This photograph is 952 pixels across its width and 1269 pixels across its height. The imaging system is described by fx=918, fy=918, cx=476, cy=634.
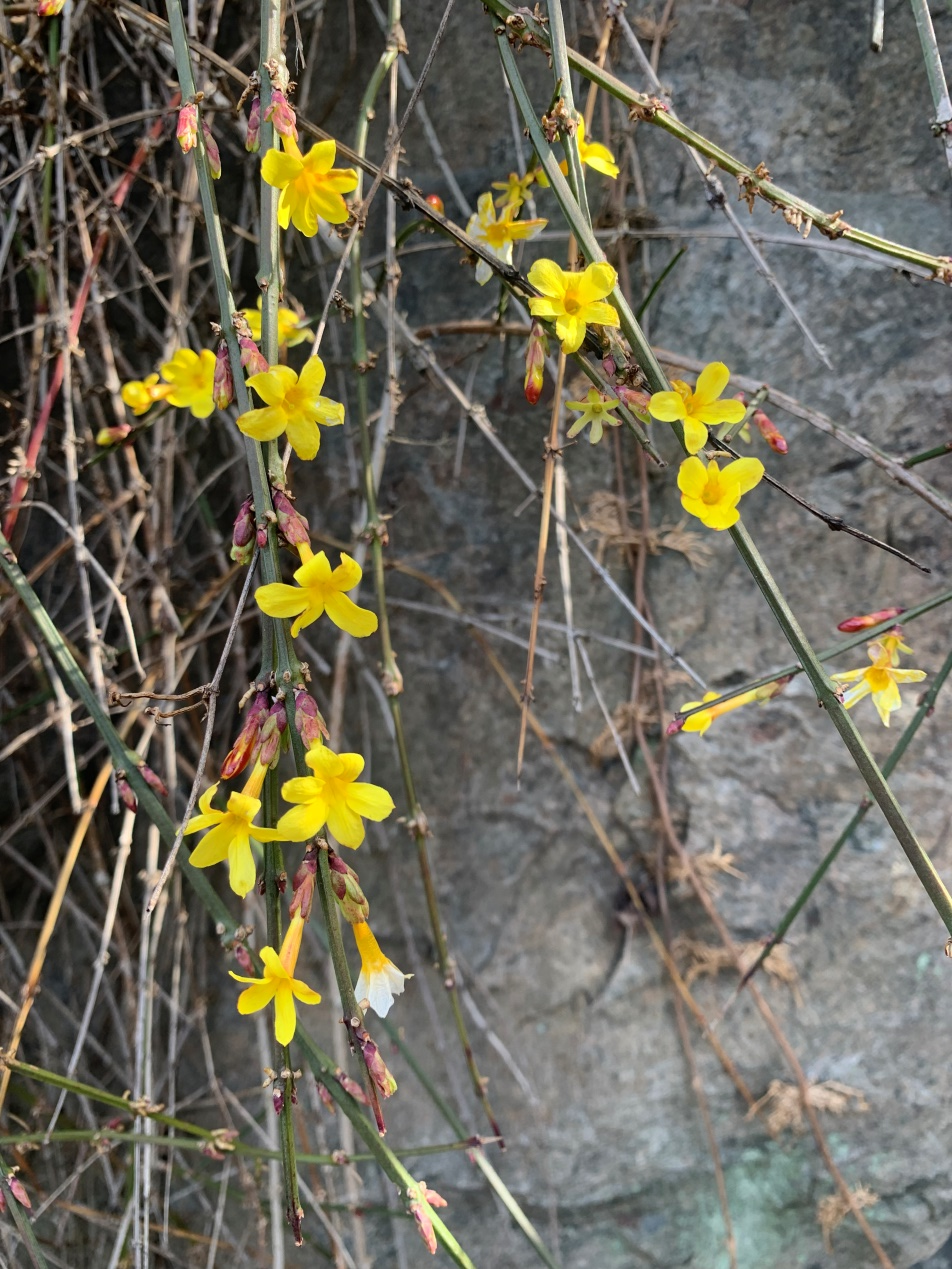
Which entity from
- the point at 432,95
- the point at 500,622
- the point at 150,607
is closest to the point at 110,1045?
the point at 150,607

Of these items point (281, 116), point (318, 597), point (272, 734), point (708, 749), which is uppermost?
point (281, 116)

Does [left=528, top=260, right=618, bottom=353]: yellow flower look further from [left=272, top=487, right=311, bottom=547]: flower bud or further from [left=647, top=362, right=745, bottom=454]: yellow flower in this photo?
[left=272, top=487, right=311, bottom=547]: flower bud

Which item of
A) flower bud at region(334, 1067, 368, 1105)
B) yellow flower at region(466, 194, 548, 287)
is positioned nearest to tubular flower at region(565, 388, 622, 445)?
yellow flower at region(466, 194, 548, 287)

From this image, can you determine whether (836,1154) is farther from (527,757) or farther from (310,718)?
(310,718)

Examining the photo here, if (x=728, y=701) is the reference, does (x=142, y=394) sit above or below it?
above

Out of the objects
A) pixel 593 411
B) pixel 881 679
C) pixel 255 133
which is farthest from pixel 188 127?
pixel 881 679

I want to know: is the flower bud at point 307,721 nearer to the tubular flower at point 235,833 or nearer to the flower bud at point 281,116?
the tubular flower at point 235,833

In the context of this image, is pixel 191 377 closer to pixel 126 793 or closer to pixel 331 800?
pixel 126 793
